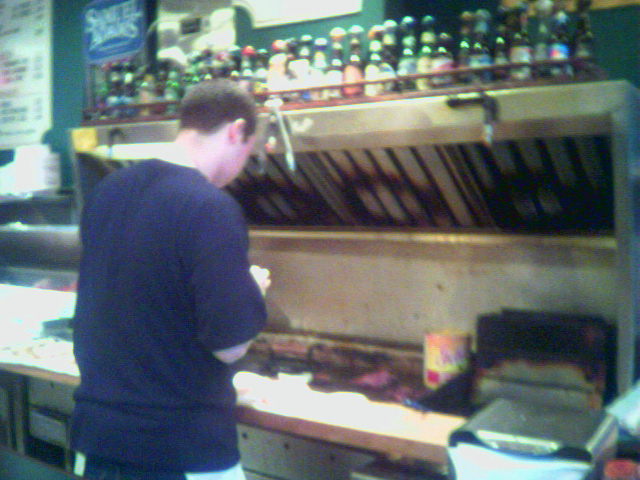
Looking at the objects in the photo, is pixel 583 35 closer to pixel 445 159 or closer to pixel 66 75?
pixel 445 159

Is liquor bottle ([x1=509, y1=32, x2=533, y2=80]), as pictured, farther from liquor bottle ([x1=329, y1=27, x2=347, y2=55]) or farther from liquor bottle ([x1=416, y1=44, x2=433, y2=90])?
liquor bottle ([x1=329, y1=27, x2=347, y2=55])

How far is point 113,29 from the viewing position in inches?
120

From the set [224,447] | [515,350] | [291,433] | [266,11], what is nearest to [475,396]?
[515,350]

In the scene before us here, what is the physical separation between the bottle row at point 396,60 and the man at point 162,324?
0.72 m

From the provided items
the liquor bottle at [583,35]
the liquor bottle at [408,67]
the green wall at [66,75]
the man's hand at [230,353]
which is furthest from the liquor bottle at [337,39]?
the green wall at [66,75]

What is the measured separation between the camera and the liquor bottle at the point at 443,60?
5.91 feet

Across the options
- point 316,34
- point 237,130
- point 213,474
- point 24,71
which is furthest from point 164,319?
point 24,71

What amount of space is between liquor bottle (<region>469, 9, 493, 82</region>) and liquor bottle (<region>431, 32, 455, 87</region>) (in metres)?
0.06

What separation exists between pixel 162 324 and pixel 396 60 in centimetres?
121

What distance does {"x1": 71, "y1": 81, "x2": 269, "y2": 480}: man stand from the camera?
1.33 meters

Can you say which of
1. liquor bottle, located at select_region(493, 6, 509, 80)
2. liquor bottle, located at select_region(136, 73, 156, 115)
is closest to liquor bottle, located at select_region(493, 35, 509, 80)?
liquor bottle, located at select_region(493, 6, 509, 80)

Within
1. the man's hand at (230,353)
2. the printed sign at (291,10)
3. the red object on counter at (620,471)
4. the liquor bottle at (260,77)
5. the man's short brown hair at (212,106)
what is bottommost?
the red object on counter at (620,471)

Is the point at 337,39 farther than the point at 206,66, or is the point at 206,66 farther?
the point at 206,66

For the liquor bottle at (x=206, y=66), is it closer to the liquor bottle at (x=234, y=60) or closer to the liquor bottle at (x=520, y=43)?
the liquor bottle at (x=234, y=60)
